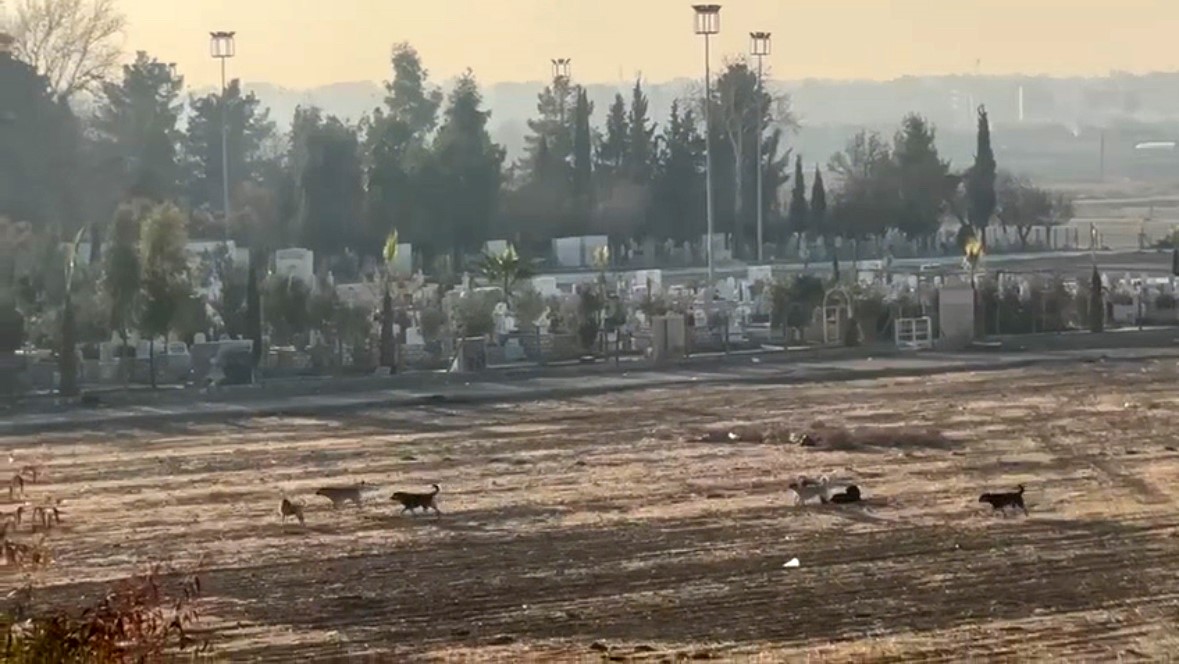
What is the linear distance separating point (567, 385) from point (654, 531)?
16.1 metres

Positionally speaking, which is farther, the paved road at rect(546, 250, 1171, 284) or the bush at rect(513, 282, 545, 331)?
the paved road at rect(546, 250, 1171, 284)

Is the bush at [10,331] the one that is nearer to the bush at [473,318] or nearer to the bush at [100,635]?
the bush at [473,318]

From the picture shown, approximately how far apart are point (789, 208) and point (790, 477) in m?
47.0

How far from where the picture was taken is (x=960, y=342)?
4131cm

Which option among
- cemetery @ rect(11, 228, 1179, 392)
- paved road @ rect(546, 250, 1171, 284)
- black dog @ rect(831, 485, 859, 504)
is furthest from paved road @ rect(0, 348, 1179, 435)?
paved road @ rect(546, 250, 1171, 284)

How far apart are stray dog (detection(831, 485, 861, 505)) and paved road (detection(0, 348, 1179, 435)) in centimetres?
1289

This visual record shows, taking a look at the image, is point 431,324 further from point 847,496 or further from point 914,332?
point 847,496

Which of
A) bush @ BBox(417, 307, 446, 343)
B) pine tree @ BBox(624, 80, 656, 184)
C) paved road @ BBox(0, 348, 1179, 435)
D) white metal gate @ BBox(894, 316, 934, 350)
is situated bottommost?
paved road @ BBox(0, 348, 1179, 435)

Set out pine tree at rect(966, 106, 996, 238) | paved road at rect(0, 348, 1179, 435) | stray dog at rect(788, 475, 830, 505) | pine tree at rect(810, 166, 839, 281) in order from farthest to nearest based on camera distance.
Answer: pine tree at rect(810, 166, 839, 281), pine tree at rect(966, 106, 996, 238), paved road at rect(0, 348, 1179, 435), stray dog at rect(788, 475, 830, 505)

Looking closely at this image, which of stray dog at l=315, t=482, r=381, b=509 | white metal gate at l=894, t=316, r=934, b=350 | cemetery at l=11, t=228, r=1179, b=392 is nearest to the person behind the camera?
stray dog at l=315, t=482, r=381, b=509

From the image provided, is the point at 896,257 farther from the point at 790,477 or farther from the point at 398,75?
the point at 790,477

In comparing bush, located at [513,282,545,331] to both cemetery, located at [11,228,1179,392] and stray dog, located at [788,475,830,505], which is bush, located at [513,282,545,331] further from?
stray dog, located at [788,475,830,505]

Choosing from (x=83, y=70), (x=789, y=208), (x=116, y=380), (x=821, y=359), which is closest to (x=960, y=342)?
(x=821, y=359)

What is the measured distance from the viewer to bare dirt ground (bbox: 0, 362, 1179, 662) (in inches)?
583
